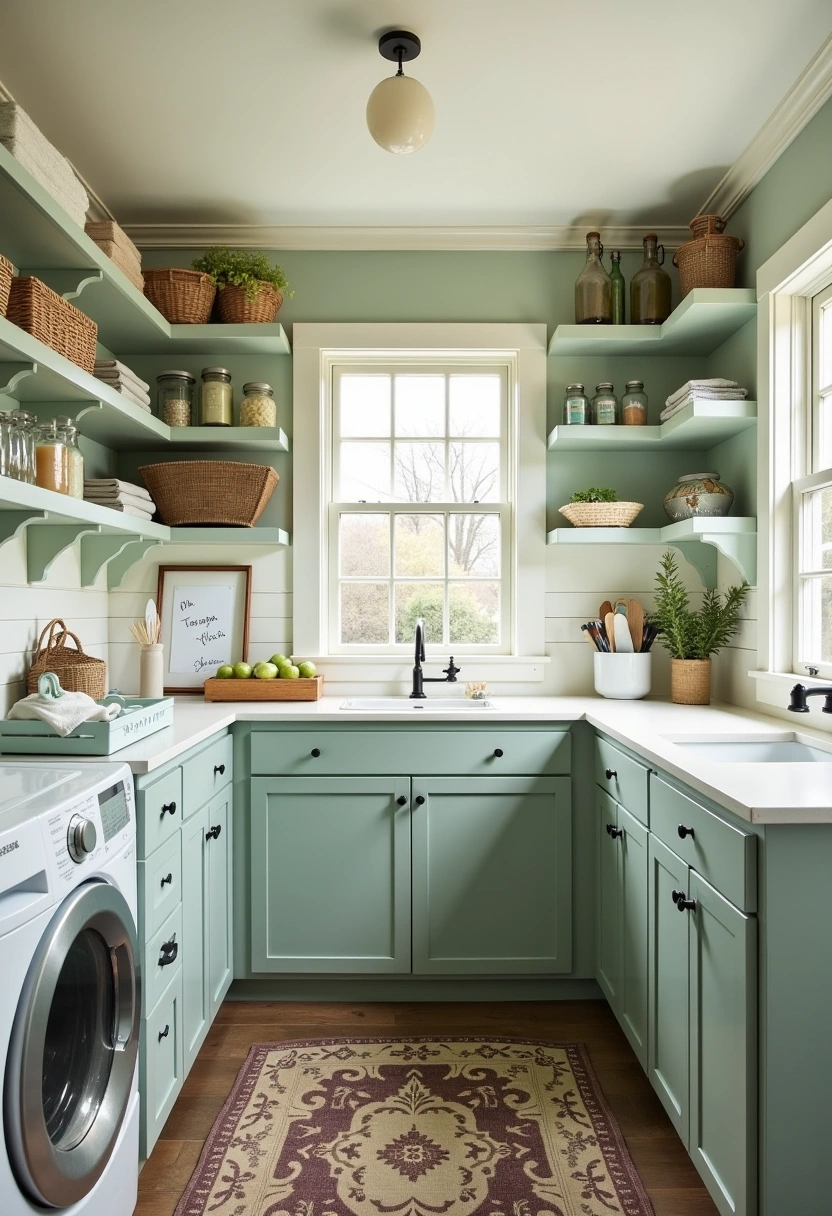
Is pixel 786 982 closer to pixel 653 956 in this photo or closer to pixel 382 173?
pixel 653 956

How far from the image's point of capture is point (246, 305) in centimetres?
288

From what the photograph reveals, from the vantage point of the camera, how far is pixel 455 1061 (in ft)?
7.39

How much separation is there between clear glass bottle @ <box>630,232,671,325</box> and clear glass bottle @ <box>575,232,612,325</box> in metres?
0.11

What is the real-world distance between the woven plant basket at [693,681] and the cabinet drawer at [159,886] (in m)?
1.79

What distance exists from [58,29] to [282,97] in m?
0.58

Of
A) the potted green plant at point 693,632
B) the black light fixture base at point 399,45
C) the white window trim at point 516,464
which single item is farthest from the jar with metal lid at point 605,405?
the black light fixture base at point 399,45

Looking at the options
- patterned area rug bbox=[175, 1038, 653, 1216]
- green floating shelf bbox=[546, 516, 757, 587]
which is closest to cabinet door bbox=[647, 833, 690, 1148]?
patterned area rug bbox=[175, 1038, 653, 1216]

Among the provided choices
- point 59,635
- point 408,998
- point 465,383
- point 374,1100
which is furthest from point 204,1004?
point 465,383

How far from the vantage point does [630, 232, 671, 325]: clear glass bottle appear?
2951 mm

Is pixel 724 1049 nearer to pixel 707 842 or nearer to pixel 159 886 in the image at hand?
pixel 707 842

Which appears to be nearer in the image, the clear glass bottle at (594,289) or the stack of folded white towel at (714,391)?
the stack of folded white towel at (714,391)

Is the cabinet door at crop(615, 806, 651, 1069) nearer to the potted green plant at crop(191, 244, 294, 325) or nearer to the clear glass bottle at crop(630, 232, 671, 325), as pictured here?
the clear glass bottle at crop(630, 232, 671, 325)

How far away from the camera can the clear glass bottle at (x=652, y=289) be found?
295 cm

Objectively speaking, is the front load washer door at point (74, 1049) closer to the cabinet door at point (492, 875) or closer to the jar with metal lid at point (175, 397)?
the cabinet door at point (492, 875)
